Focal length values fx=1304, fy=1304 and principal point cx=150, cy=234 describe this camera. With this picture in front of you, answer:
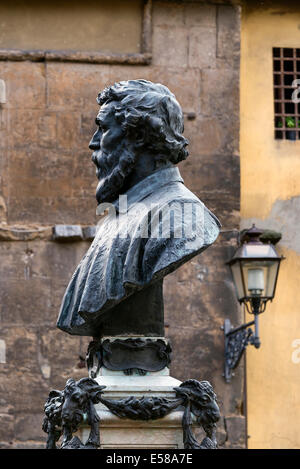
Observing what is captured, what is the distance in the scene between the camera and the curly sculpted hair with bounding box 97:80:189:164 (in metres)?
5.66

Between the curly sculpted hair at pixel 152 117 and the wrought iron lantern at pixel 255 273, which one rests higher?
the curly sculpted hair at pixel 152 117

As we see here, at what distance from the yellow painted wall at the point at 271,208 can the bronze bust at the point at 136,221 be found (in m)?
4.42

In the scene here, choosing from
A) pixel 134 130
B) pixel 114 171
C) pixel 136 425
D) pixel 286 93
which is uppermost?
pixel 286 93

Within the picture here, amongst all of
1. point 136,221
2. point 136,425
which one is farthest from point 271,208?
point 136,425

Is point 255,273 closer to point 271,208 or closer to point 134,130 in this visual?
point 271,208

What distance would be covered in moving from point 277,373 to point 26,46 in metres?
3.17

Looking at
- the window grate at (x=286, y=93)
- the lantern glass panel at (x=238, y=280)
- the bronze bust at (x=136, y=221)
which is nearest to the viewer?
the bronze bust at (x=136, y=221)

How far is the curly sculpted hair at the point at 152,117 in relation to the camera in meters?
5.66

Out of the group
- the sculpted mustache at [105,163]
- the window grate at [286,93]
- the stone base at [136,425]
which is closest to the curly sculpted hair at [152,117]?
the sculpted mustache at [105,163]

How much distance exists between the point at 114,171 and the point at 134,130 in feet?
0.68

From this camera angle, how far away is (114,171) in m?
5.76

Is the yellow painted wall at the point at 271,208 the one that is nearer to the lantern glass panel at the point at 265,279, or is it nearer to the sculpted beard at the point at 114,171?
the lantern glass panel at the point at 265,279

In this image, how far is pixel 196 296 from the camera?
A: 9.83m

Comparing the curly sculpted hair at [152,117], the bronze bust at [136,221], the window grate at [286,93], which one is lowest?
the bronze bust at [136,221]
